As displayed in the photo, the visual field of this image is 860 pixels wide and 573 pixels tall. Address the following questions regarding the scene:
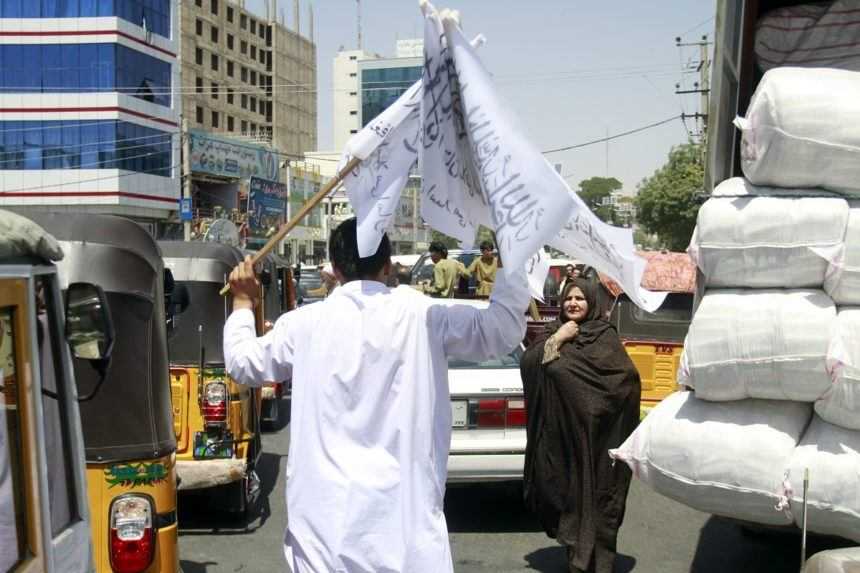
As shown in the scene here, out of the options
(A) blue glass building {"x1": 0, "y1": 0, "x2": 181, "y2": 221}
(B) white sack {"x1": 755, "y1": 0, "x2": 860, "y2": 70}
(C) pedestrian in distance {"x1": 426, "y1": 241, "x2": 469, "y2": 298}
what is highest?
(A) blue glass building {"x1": 0, "y1": 0, "x2": 181, "y2": 221}

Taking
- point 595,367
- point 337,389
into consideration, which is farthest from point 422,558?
point 595,367

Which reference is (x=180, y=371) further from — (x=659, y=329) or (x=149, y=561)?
(x=659, y=329)

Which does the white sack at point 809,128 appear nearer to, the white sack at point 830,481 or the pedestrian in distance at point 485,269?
the white sack at point 830,481

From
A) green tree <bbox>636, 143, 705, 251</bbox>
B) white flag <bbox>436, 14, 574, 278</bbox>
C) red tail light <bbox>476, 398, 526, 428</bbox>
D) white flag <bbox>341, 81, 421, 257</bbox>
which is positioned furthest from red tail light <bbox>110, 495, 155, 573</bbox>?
green tree <bbox>636, 143, 705, 251</bbox>

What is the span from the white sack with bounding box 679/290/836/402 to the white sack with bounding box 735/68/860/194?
46cm

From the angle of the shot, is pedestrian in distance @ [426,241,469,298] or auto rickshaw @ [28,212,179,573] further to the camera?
pedestrian in distance @ [426,241,469,298]

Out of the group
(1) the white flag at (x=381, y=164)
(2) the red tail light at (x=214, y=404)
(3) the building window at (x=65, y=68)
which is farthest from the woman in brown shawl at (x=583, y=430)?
(3) the building window at (x=65, y=68)

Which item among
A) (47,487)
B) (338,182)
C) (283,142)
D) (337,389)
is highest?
(283,142)

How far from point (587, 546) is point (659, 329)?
18.0 feet

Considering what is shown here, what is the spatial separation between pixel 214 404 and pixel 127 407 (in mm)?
3002

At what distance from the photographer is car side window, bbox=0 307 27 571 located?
2.24 metres

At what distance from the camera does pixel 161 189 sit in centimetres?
4491

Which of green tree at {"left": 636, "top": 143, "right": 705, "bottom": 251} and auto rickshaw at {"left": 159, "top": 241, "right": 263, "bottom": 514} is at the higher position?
green tree at {"left": 636, "top": 143, "right": 705, "bottom": 251}

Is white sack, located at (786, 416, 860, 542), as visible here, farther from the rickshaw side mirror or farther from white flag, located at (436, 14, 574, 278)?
the rickshaw side mirror
